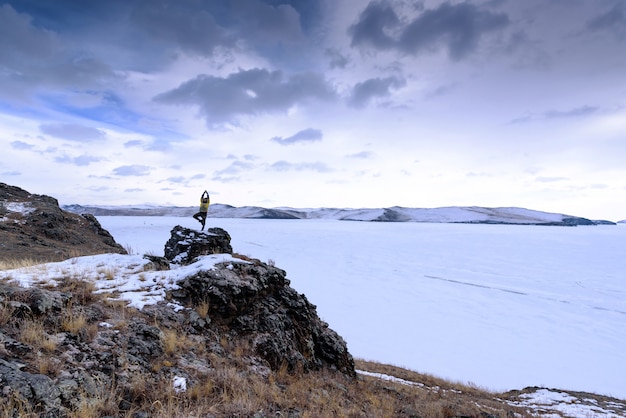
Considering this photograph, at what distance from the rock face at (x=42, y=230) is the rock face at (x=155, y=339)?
15.4 m

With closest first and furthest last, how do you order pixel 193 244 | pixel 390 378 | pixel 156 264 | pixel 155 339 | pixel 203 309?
pixel 155 339, pixel 203 309, pixel 156 264, pixel 193 244, pixel 390 378

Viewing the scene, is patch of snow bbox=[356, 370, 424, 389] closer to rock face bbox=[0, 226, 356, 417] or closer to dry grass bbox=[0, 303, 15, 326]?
rock face bbox=[0, 226, 356, 417]

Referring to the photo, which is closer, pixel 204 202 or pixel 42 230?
pixel 204 202

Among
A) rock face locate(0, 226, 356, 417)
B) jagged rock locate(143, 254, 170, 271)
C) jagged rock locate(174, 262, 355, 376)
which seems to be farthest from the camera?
jagged rock locate(143, 254, 170, 271)

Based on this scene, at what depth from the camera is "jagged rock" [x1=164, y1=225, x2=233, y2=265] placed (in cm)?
1127

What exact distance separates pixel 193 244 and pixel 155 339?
5.32m

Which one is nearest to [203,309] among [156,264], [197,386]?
[197,386]

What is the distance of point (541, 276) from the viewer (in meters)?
36.7

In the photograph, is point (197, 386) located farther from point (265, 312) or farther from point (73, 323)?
point (265, 312)

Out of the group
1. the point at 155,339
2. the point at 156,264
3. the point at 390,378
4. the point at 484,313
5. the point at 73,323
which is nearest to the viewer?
the point at 73,323

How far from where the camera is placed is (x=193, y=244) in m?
11.4

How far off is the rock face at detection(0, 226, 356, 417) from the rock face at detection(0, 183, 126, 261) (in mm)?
15352

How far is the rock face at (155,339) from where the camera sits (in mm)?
4562

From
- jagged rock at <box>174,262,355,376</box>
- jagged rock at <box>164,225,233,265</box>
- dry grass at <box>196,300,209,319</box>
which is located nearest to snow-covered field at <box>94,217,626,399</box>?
jagged rock at <box>164,225,233,265</box>
